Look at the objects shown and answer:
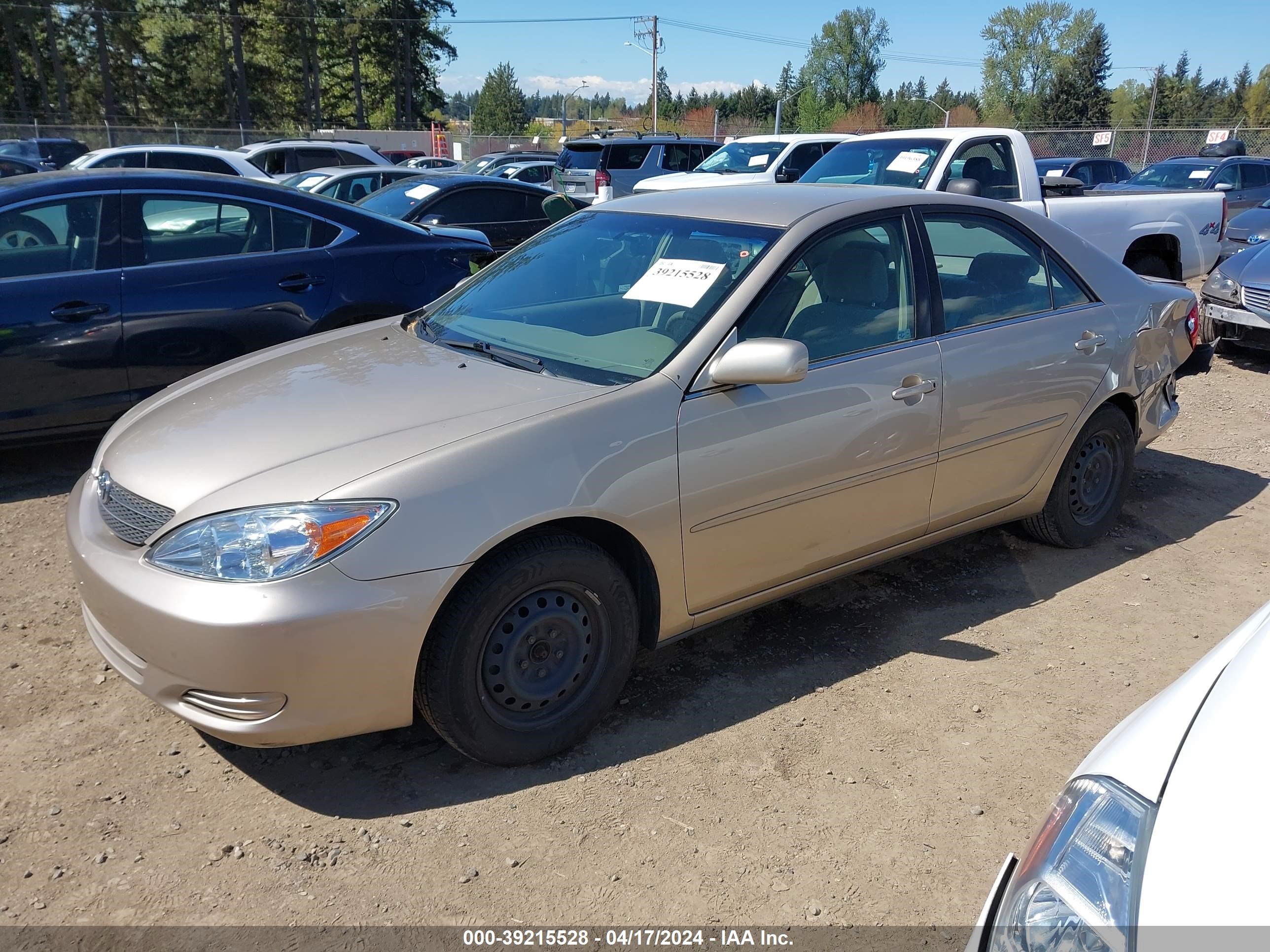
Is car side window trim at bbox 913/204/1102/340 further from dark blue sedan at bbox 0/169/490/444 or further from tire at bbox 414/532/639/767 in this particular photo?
dark blue sedan at bbox 0/169/490/444

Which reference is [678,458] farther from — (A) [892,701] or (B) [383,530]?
(A) [892,701]

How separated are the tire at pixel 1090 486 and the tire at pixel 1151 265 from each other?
6.40 m

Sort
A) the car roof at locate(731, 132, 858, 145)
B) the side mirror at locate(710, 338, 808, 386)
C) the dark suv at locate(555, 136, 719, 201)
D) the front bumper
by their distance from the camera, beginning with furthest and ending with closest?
1. the dark suv at locate(555, 136, 719, 201)
2. the car roof at locate(731, 132, 858, 145)
3. the side mirror at locate(710, 338, 808, 386)
4. the front bumper

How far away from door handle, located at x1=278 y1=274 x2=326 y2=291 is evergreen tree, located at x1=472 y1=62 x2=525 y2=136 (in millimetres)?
71919

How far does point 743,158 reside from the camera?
13883mm

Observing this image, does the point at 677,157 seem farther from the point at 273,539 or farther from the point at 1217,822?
the point at 1217,822

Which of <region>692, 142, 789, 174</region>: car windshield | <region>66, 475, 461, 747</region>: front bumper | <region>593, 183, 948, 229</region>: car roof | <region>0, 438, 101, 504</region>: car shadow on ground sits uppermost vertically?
<region>692, 142, 789, 174</region>: car windshield

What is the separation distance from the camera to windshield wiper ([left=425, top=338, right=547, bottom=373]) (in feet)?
10.6

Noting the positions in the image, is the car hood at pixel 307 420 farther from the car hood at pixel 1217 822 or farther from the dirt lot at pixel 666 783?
the car hood at pixel 1217 822

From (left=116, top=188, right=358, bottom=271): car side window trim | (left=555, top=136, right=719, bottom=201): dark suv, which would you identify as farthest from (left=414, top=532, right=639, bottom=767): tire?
(left=555, top=136, right=719, bottom=201): dark suv

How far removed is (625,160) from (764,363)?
16282mm

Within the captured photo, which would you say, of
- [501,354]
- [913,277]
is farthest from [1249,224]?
[501,354]

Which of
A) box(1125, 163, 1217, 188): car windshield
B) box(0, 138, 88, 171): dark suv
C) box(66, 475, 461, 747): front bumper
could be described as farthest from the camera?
box(0, 138, 88, 171): dark suv

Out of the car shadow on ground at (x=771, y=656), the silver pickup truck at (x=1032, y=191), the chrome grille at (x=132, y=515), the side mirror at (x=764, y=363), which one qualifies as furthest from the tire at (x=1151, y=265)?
the chrome grille at (x=132, y=515)
